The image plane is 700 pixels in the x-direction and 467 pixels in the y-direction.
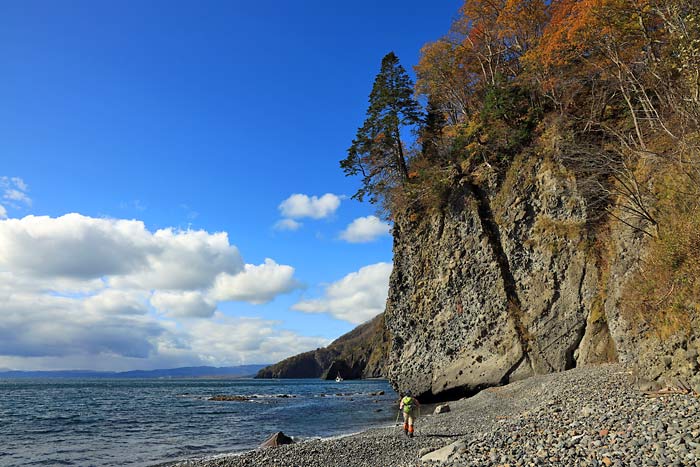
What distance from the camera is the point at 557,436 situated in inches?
395

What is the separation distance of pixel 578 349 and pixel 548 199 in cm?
903

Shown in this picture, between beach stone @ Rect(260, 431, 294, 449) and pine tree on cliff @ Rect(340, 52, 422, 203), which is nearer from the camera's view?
beach stone @ Rect(260, 431, 294, 449)

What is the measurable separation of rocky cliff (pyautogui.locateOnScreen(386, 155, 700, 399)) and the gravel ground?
11.7ft

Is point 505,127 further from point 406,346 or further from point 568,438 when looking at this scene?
point 568,438

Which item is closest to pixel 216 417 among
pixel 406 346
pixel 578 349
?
pixel 406 346

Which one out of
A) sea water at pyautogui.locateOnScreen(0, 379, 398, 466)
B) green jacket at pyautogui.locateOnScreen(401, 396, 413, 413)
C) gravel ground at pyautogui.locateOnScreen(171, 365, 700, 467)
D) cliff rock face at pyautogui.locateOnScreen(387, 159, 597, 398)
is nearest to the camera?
gravel ground at pyautogui.locateOnScreen(171, 365, 700, 467)

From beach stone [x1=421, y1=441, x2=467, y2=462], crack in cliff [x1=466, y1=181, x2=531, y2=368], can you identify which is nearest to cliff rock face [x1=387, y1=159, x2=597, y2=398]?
crack in cliff [x1=466, y1=181, x2=531, y2=368]

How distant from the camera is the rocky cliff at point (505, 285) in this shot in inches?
915

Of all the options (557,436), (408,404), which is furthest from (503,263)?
(557,436)

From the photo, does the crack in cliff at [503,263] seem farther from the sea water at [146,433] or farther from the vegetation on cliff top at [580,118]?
the sea water at [146,433]

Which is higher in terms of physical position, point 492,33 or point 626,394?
point 492,33

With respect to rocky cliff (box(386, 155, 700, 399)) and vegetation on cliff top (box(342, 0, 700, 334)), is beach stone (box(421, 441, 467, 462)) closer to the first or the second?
vegetation on cliff top (box(342, 0, 700, 334))

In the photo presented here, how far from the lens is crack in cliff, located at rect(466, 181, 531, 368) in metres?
25.7

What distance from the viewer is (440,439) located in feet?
52.6
